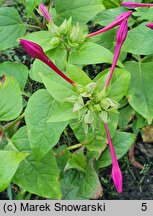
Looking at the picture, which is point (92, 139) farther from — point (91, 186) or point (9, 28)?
point (9, 28)

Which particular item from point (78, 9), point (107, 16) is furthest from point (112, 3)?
point (78, 9)

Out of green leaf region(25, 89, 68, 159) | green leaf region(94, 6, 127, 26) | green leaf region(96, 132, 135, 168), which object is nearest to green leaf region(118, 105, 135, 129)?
green leaf region(96, 132, 135, 168)

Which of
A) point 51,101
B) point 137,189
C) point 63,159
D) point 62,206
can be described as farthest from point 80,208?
point 51,101

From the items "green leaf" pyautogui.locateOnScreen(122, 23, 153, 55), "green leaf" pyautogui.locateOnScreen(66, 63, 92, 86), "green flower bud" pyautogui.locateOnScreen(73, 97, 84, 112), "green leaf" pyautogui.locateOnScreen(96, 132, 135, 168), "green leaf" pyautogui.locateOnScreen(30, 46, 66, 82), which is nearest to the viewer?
"green flower bud" pyautogui.locateOnScreen(73, 97, 84, 112)

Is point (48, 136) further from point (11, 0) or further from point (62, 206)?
point (11, 0)

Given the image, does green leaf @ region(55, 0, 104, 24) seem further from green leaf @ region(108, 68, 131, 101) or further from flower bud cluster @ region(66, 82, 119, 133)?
flower bud cluster @ region(66, 82, 119, 133)

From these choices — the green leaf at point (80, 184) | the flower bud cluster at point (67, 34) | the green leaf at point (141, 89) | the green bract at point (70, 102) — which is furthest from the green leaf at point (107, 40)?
the green leaf at point (80, 184)

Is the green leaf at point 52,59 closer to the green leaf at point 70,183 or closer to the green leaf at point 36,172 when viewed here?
the green leaf at point 36,172
